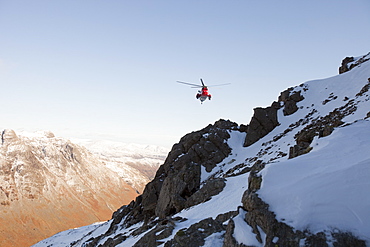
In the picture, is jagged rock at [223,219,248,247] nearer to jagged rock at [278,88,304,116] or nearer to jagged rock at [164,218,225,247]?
jagged rock at [164,218,225,247]

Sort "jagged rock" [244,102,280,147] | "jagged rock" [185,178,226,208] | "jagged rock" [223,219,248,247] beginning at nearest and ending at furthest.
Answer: "jagged rock" [223,219,248,247]
"jagged rock" [185,178,226,208]
"jagged rock" [244,102,280,147]

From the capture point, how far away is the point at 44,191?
509 ft

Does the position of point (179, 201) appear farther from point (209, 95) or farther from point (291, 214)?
point (291, 214)

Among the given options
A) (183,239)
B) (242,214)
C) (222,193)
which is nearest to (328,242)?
(242,214)

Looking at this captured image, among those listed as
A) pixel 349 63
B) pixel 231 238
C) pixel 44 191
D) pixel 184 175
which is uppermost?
pixel 349 63

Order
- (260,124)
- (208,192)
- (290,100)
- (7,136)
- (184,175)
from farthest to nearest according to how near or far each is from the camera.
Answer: (7,136) → (290,100) → (260,124) → (184,175) → (208,192)

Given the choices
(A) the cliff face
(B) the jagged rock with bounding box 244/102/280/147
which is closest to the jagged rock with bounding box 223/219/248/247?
(B) the jagged rock with bounding box 244/102/280/147

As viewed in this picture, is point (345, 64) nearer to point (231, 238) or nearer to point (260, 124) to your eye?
point (260, 124)

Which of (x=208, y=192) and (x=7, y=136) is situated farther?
(x=7, y=136)

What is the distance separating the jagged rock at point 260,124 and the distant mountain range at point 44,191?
120 m

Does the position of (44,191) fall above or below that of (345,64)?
below

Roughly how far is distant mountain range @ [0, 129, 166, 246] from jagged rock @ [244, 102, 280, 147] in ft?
393

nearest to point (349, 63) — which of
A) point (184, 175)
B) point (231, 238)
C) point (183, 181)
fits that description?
point (184, 175)

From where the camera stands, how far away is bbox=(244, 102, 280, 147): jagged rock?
51.0 meters
